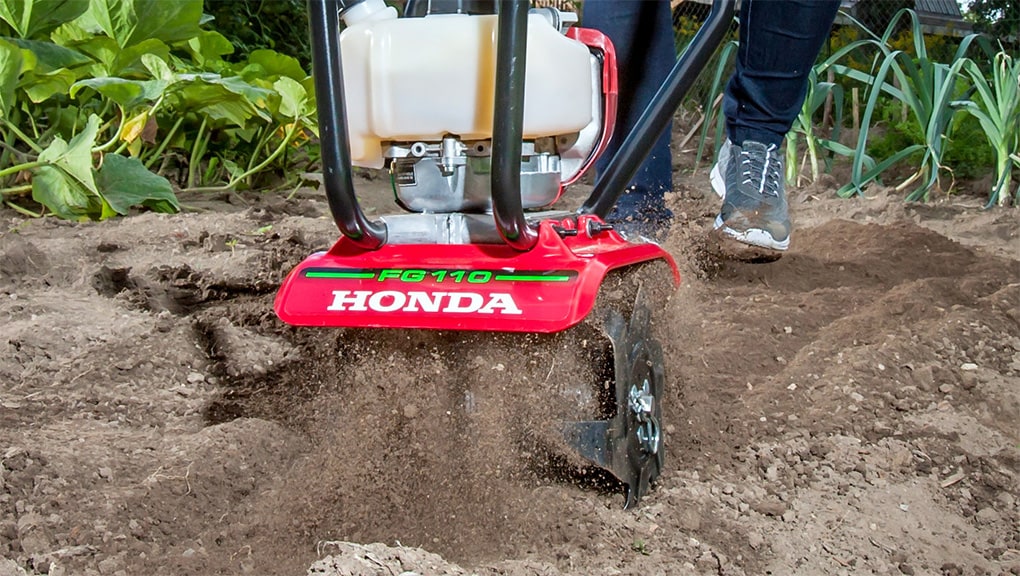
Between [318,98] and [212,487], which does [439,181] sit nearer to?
[318,98]

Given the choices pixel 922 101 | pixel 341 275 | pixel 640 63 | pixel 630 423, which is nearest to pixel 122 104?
pixel 640 63

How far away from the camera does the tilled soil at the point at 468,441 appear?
1231 millimetres

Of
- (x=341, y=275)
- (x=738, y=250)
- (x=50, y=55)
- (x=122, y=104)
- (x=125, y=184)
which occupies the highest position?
(x=341, y=275)

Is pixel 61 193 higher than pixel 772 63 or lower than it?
lower

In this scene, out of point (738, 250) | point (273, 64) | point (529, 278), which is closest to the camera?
point (529, 278)

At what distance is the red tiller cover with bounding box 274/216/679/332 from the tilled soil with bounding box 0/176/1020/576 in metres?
0.11

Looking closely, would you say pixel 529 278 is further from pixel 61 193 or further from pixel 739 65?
pixel 61 193

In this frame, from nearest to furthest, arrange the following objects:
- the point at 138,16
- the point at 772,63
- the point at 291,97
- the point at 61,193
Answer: the point at 772,63 → the point at 61,193 → the point at 138,16 → the point at 291,97

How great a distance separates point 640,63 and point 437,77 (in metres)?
1.12

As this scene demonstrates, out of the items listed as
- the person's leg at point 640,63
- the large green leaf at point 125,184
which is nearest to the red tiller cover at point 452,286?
the person's leg at point 640,63

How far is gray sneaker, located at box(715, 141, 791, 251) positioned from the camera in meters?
2.16

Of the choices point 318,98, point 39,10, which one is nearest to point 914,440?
point 318,98

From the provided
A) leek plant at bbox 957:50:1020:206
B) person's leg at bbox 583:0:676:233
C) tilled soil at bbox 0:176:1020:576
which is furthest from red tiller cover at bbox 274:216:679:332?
leek plant at bbox 957:50:1020:206

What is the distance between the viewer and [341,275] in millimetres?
1320
